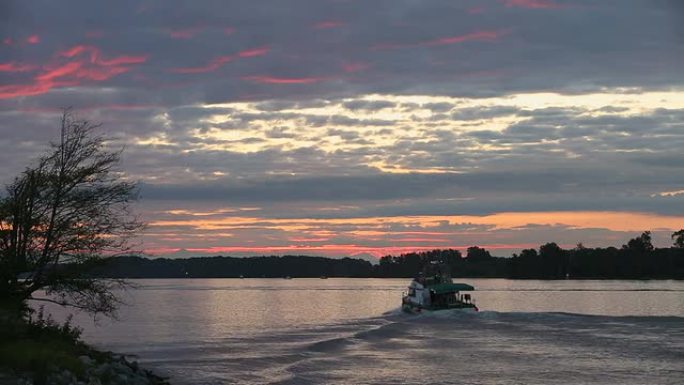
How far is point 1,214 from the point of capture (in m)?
31.3

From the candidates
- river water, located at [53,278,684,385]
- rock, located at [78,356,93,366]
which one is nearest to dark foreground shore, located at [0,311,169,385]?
rock, located at [78,356,93,366]

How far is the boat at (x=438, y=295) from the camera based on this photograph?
3844 inches

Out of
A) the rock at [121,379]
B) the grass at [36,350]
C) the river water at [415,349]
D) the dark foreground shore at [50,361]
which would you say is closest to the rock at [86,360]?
the dark foreground shore at [50,361]

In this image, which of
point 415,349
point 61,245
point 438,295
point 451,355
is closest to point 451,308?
point 438,295

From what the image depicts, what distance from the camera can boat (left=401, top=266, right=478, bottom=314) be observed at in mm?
97625

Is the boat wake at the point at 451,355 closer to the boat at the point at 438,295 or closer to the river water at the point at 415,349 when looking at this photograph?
the river water at the point at 415,349

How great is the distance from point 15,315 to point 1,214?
170 inches

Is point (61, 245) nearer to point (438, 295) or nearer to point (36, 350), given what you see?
point (36, 350)

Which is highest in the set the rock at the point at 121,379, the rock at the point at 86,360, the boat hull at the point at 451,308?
the rock at the point at 86,360

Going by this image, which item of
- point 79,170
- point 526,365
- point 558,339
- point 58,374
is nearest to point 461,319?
point 558,339

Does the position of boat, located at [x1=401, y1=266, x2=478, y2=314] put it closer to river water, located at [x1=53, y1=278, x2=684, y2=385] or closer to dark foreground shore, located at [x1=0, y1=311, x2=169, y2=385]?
river water, located at [x1=53, y1=278, x2=684, y2=385]

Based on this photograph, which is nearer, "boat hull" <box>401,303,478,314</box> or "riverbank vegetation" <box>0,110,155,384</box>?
"riverbank vegetation" <box>0,110,155,384</box>

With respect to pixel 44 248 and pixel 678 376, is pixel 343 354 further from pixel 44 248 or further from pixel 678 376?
pixel 44 248

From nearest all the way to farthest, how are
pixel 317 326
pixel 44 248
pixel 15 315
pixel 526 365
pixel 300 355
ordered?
pixel 15 315
pixel 44 248
pixel 526 365
pixel 300 355
pixel 317 326
